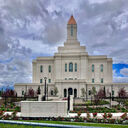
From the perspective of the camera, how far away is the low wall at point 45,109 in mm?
16156

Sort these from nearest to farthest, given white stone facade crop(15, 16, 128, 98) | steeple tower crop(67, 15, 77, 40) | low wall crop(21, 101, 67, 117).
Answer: low wall crop(21, 101, 67, 117), white stone facade crop(15, 16, 128, 98), steeple tower crop(67, 15, 77, 40)

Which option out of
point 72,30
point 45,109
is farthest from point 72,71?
point 45,109

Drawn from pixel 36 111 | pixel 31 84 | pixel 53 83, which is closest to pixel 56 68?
pixel 53 83

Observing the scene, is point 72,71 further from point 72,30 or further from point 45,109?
point 45,109

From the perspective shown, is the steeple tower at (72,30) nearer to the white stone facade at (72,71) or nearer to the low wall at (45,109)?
the white stone facade at (72,71)

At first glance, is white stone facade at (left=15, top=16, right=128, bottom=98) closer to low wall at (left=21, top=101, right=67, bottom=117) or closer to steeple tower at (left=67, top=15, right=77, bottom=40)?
steeple tower at (left=67, top=15, right=77, bottom=40)

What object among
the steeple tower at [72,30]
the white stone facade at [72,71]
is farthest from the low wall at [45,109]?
the steeple tower at [72,30]

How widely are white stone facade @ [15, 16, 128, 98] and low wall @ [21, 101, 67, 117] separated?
34847 mm

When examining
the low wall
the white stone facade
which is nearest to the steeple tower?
the white stone facade

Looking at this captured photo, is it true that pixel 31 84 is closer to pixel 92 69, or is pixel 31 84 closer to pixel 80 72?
pixel 80 72

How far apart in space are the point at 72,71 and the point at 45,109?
129 ft

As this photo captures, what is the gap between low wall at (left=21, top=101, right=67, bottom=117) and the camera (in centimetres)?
1616

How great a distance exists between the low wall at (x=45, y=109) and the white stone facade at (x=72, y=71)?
34847 millimetres

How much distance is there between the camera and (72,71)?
182ft
